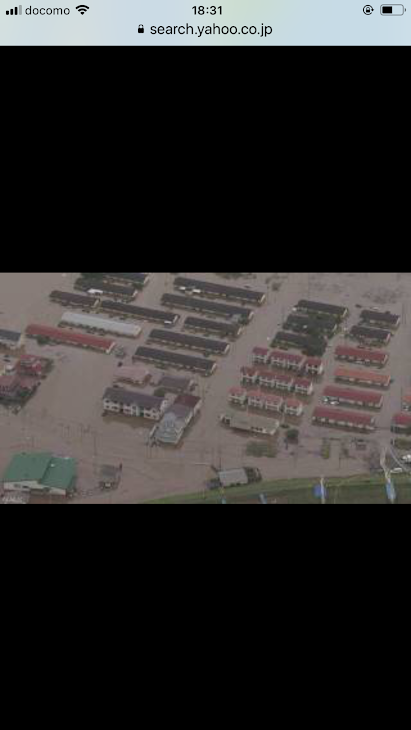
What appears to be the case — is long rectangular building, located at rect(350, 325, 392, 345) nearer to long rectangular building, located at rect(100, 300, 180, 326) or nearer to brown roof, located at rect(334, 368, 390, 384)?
brown roof, located at rect(334, 368, 390, 384)

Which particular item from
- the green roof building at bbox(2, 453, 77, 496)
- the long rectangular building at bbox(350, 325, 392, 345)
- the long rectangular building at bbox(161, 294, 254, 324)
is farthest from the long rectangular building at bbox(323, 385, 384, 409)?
the green roof building at bbox(2, 453, 77, 496)

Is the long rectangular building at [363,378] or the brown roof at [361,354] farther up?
the brown roof at [361,354]

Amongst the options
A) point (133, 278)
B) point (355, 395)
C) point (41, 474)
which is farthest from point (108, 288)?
point (41, 474)

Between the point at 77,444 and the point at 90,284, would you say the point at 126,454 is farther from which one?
the point at 90,284

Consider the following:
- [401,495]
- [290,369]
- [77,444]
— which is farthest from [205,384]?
[401,495]

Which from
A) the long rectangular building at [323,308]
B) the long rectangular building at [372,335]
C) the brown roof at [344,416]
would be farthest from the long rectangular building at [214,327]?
the brown roof at [344,416]

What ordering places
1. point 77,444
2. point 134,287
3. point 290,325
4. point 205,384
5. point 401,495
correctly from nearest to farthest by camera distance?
point 401,495
point 77,444
point 205,384
point 290,325
point 134,287

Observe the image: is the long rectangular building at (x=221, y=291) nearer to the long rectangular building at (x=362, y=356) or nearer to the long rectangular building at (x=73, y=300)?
the long rectangular building at (x=73, y=300)
